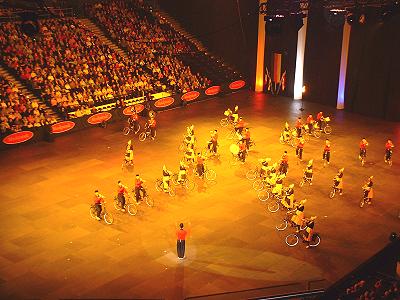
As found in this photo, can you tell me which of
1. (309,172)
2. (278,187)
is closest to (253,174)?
(309,172)

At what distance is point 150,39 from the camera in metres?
38.0

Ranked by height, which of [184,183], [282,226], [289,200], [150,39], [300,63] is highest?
[150,39]

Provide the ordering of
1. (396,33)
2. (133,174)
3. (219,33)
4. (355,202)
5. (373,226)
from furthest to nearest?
1. (219,33)
2. (396,33)
3. (133,174)
4. (355,202)
5. (373,226)

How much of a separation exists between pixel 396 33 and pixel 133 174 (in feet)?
56.4

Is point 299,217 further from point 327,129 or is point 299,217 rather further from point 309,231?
point 327,129

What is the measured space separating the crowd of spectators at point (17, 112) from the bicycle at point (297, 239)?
585 inches

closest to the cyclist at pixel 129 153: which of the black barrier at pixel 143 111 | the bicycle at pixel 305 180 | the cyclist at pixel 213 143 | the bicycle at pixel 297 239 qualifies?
the cyclist at pixel 213 143

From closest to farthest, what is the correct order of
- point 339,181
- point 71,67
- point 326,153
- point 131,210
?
point 131,210
point 339,181
point 326,153
point 71,67

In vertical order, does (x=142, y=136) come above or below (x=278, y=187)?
below

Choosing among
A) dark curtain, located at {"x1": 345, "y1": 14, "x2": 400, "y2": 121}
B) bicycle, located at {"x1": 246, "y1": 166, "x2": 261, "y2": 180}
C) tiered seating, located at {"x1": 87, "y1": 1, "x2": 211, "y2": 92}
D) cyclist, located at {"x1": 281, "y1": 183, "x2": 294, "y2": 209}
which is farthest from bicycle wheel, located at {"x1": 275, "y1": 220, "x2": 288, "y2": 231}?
tiered seating, located at {"x1": 87, "y1": 1, "x2": 211, "y2": 92}

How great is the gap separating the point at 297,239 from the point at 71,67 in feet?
64.1

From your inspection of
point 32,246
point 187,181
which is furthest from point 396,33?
point 32,246

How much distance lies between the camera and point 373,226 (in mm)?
17891

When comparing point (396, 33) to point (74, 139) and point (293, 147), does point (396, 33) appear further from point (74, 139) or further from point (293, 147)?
point (74, 139)
